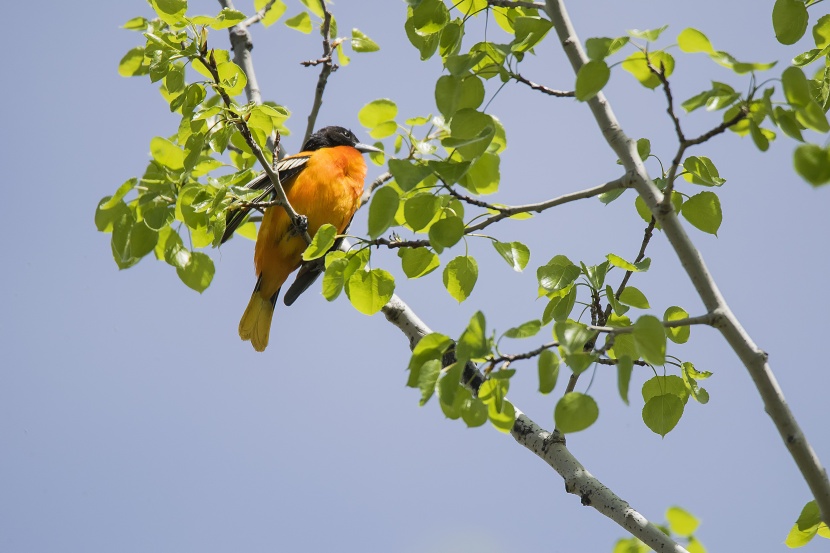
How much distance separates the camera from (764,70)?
1.67 meters

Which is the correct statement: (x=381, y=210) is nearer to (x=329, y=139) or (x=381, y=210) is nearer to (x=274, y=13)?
(x=274, y=13)

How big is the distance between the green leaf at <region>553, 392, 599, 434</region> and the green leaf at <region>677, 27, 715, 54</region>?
2.80 ft

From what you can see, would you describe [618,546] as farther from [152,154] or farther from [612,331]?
[152,154]

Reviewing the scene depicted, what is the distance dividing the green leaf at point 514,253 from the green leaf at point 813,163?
0.97 metres

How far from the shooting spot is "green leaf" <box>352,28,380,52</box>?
149 inches

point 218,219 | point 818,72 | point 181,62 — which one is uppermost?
point 818,72

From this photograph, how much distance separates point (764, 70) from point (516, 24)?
0.80 metres

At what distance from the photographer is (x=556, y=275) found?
238cm

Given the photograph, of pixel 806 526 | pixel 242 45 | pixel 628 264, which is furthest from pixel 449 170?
pixel 242 45

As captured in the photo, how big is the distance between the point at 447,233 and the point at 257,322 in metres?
3.09

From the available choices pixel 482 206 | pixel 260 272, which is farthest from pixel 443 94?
pixel 260 272

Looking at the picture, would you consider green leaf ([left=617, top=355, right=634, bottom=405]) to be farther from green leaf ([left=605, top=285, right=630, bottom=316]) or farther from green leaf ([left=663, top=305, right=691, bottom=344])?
green leaf ([left=663, top=305, right=691, bottom=344])

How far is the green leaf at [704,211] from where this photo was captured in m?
2.33

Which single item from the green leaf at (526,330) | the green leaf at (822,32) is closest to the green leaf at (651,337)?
the green leaf at (526,330)
